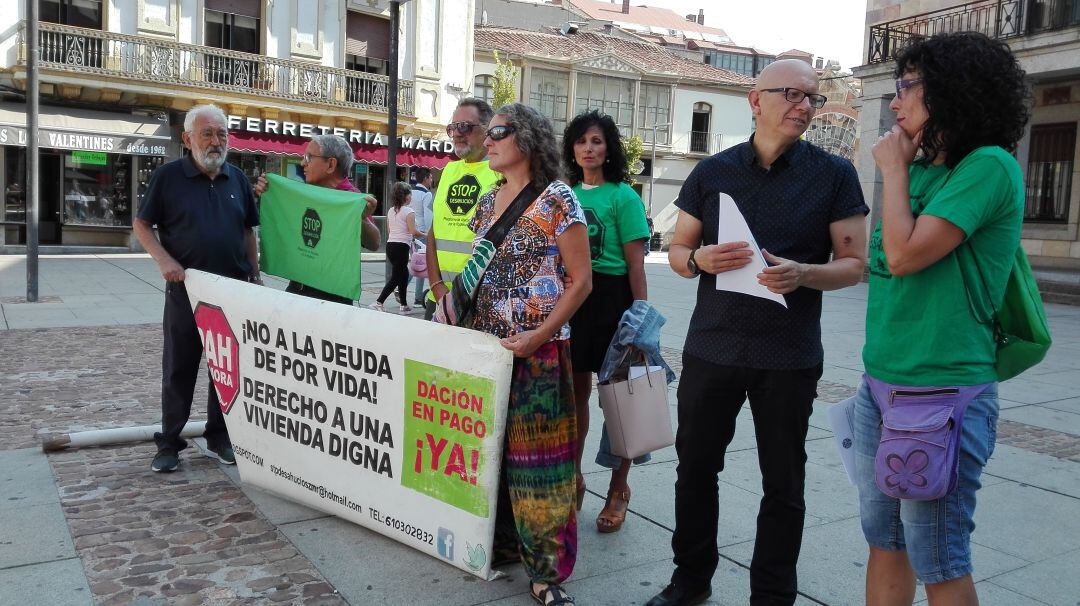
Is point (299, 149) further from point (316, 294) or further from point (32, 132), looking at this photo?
point (316, 294)

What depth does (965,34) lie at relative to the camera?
239cm

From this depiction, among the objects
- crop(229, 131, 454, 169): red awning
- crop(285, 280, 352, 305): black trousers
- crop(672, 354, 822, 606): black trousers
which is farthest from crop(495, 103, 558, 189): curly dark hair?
crop(229, 131, 454, 169): red awning

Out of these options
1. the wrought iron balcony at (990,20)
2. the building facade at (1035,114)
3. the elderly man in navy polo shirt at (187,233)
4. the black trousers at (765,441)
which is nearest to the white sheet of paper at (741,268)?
the black trousers at (765,441)

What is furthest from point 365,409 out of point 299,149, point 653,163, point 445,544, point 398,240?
point 653,163

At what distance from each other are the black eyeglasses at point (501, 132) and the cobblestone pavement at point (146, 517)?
1810mm

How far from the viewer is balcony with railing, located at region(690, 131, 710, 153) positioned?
4759cm

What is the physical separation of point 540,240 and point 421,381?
0.73 metres

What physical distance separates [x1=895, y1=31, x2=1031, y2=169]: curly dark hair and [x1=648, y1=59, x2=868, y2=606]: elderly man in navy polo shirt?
52cm

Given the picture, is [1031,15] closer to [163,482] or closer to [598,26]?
[163,482]

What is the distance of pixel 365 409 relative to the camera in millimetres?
3713

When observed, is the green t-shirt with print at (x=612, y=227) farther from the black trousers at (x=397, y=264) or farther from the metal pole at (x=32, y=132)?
the metal pole at (x=32, y=132)

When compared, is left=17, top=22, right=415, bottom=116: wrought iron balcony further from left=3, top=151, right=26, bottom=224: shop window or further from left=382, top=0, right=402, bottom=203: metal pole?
left=382, top=0, right=402, bottom=203: metal pole

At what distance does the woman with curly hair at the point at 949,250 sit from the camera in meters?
2.28

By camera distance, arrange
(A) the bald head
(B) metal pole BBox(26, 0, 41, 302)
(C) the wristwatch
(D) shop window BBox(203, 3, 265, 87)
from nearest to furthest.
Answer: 1. (A) the bald head
2. (C) the wristwatch
3. (B) metal pole BBox(26, 0, 41, 302)
4. (D) shop window BBox(203, 3, 265, 87)
